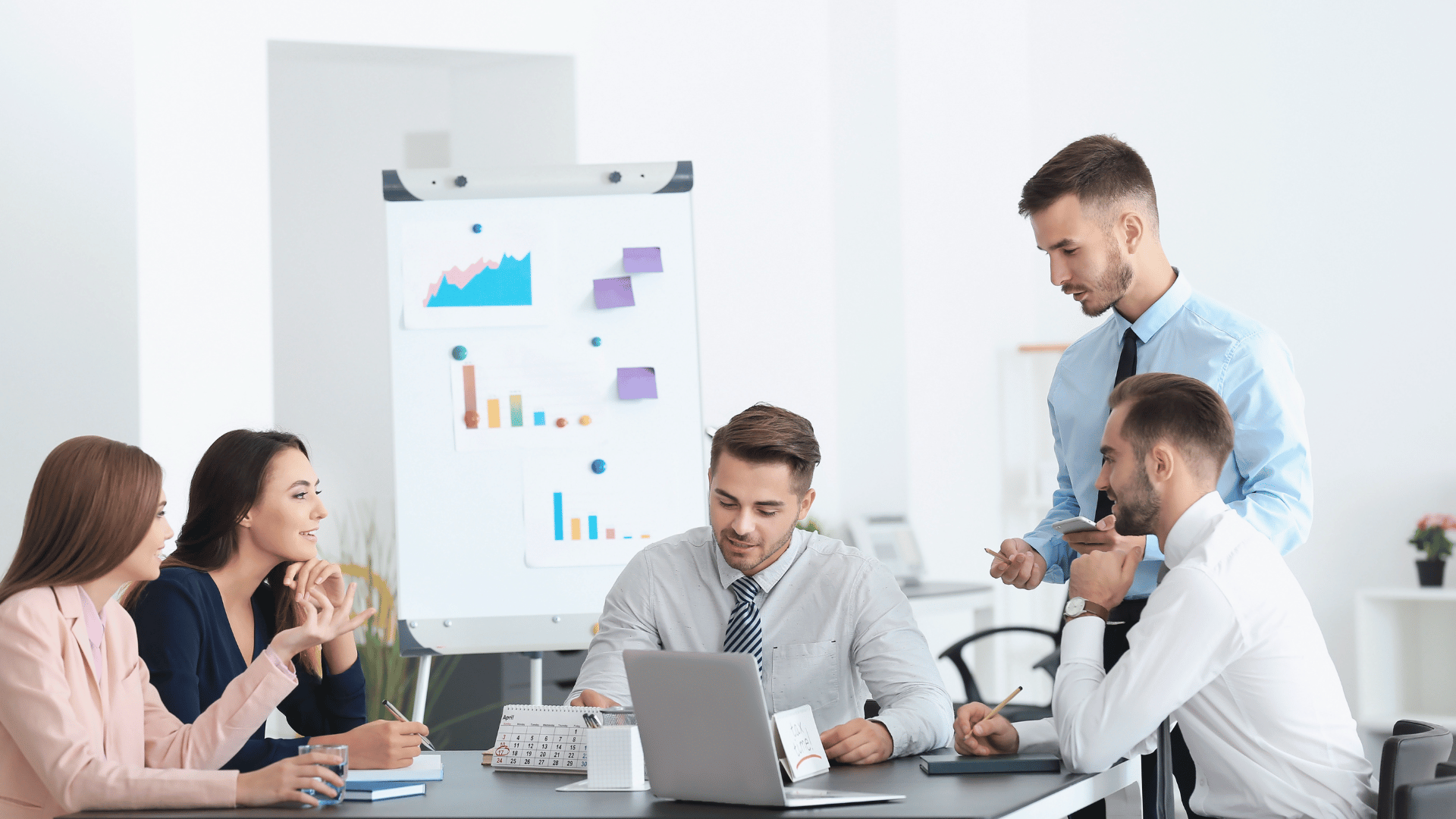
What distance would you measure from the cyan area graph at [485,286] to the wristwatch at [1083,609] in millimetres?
1666

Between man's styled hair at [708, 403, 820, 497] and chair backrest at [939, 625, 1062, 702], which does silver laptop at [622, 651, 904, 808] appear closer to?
man's styled hair at [708, 403, 820, 497]

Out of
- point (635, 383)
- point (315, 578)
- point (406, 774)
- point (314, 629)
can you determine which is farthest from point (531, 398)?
point (406, 774)

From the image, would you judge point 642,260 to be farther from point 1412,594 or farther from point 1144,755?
point 1412,594

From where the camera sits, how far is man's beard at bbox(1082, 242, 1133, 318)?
2.24 meters

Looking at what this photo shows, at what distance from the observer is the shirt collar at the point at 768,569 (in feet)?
7.55

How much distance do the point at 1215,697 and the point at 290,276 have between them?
4.89 meters

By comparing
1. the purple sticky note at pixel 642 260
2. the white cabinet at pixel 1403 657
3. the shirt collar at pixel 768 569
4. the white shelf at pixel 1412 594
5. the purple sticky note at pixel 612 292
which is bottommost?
the white cabinet at pixel 1403 657

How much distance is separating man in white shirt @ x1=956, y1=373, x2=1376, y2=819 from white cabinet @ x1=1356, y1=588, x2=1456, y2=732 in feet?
9.55

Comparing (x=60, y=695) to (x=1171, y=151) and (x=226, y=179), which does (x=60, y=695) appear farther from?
(x=1171, y=151)

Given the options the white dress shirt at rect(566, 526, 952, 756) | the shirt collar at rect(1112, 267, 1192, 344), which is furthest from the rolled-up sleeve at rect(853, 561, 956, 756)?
the shirt collar at rect(1112, 267, 1192, 344)

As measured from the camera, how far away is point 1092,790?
1.74 meters

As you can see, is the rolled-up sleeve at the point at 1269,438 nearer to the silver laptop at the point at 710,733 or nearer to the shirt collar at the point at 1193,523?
the shirt collar at the point at 1193,523

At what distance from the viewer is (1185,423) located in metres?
1.84

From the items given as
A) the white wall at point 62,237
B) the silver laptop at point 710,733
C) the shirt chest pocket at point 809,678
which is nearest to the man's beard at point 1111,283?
the shirt chest pocket at point 809,678
